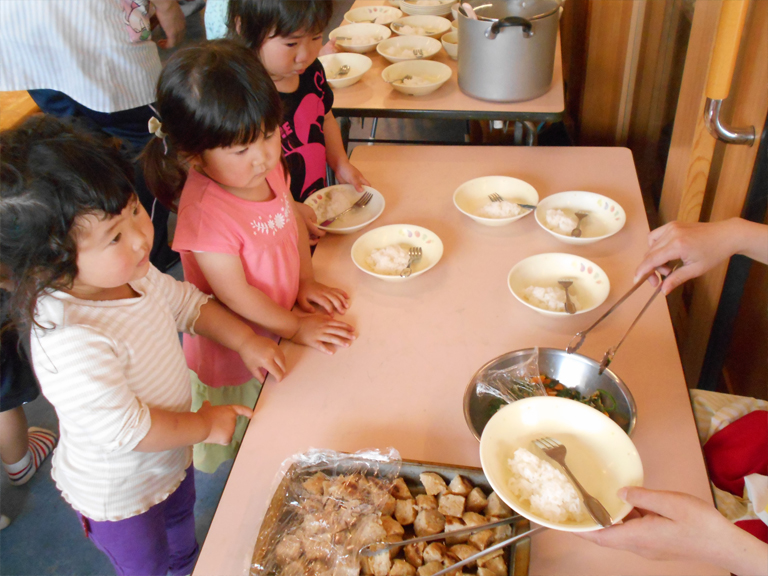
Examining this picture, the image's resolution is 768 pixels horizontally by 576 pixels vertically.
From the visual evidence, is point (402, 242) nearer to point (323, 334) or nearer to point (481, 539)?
point (323, 334)

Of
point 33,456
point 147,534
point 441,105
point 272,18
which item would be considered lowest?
point 33,456

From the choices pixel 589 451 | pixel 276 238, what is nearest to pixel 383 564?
pixel 589 451

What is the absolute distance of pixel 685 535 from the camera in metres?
0.67

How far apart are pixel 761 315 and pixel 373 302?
1.07 metres

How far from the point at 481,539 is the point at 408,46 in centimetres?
182

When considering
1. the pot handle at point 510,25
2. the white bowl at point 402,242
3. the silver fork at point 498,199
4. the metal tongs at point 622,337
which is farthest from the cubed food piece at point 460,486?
the pot handle at point 510,25

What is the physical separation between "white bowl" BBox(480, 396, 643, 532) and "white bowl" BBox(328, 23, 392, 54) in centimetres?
167

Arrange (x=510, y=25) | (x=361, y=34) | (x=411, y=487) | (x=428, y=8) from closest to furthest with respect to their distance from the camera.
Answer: (x=411, y=487) → (x=510, y=25) → (x=361, y=34) → (x=428, y=8)

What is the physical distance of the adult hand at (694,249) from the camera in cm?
100

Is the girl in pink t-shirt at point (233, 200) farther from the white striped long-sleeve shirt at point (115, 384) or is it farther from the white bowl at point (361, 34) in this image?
the white bowl at point (361, 34)

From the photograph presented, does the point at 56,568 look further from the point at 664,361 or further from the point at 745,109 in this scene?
the point at 745,109

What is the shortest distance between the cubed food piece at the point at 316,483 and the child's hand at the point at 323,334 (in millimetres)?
294

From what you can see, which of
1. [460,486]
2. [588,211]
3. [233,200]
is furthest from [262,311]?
[588,211]

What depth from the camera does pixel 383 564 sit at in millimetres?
676
